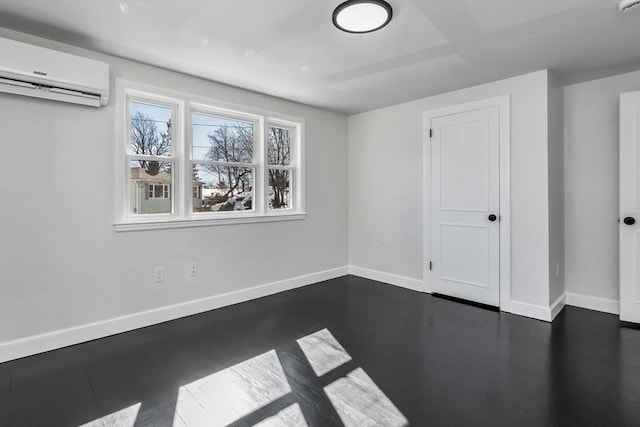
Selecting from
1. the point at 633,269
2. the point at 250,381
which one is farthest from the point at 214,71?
the point at 633,269

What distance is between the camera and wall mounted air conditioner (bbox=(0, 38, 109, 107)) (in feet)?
7.32

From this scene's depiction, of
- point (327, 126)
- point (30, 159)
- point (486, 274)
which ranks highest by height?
point (327, 126)

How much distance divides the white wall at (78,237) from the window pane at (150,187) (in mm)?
213

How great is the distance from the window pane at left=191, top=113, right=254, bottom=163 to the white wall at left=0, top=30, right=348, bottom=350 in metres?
0.26

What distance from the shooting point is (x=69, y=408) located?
186 centimetres

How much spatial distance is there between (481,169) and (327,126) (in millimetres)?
2105

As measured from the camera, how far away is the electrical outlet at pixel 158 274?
308 cm

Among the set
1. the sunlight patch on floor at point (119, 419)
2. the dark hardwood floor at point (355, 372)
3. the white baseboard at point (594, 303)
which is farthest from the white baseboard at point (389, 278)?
the sunlight patch on floor at point (119, 419)

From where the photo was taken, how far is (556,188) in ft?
11.1

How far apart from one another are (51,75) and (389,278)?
159 inches

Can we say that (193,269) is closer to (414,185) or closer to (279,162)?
(279,162)

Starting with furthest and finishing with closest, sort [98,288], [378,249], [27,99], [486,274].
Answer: [378,249] → [486,274] → [98,288] → [27,99]

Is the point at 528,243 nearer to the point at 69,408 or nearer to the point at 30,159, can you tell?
the point at 69,408

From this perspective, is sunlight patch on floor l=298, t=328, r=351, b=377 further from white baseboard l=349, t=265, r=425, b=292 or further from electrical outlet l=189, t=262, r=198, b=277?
white baseboard l=349, t=265, r=425, b=292
